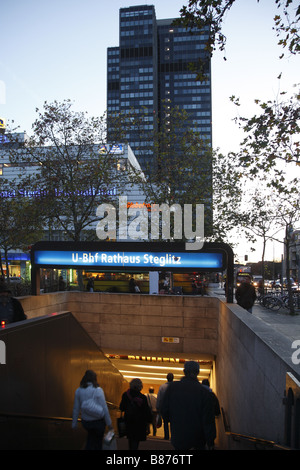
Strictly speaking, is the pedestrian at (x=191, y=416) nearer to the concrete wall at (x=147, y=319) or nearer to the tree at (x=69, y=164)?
the concrete wall at (x=147, y=319)

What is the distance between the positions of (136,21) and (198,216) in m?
130

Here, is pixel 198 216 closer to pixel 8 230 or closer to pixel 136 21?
pixel 8 230

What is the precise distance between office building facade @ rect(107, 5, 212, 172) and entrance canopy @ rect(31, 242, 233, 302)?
114m

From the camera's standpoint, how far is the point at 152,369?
13.7 meters

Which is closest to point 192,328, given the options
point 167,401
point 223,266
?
point 223,266

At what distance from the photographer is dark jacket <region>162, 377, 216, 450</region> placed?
3506 mm

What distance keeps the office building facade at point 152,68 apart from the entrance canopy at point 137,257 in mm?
113615

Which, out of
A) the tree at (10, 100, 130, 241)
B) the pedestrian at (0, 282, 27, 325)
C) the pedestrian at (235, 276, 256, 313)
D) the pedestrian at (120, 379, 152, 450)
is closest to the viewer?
the pedestrian at (120, 379, 152, 450)

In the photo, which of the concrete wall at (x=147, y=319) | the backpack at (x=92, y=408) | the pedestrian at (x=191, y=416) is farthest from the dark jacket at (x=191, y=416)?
the concrete wall at (x=147, y=319)

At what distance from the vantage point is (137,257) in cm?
885

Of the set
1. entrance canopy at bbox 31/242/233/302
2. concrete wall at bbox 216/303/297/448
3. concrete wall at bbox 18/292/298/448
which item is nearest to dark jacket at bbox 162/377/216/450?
concrete wall at bbox 216/303/297/448

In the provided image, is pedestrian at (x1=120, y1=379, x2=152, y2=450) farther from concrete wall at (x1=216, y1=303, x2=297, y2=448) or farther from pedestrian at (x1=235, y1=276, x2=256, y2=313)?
pedestrian at (x1=235, y1=276, x2=256, y2=313)

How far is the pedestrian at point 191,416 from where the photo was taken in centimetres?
351

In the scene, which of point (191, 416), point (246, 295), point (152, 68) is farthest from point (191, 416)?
point (152, 68)
